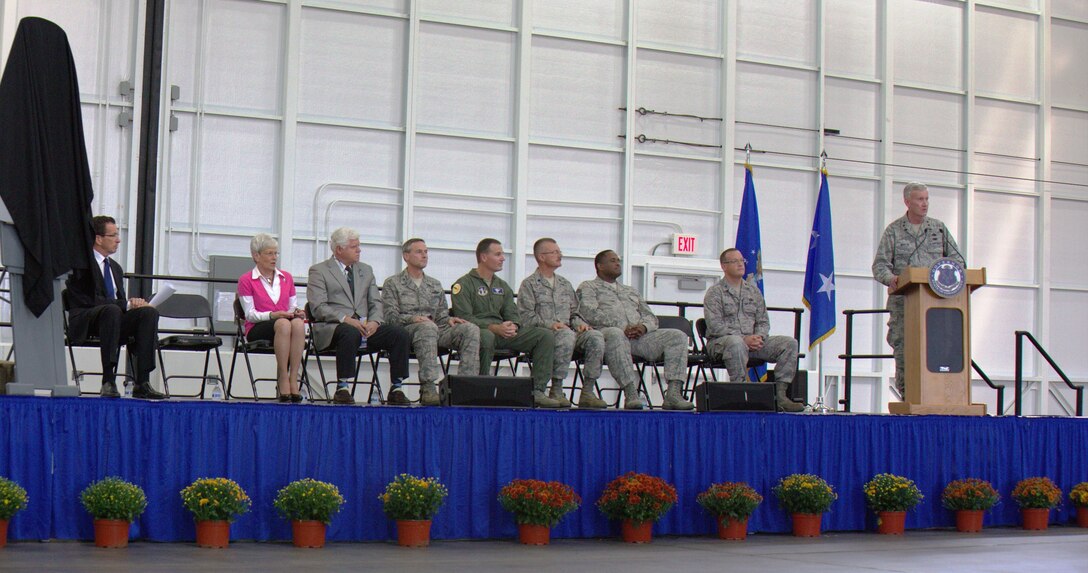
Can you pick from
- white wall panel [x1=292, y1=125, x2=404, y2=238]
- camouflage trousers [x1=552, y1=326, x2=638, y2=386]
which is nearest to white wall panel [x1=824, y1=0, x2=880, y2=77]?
white wall panel [x1=292, y1=125, x2=404, y2=238]

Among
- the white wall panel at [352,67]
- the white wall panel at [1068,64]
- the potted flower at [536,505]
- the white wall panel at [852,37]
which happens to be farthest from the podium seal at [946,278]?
the white wall panel at [1068,64]

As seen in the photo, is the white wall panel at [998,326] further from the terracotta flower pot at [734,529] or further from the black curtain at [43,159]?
the black curtain at [43,159]

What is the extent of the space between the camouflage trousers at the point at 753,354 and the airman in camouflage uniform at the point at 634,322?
0.28 metres

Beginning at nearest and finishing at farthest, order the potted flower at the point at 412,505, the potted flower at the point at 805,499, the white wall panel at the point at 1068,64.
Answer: the potted flower at the point at 412,505, the potted flower at the point at 805,499, the white wall panel at the point at 1068,64

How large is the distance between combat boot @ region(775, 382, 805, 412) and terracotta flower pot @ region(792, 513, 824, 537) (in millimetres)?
866

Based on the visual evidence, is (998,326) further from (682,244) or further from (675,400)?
(675,400)

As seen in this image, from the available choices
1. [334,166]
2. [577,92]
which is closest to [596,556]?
[334,166]

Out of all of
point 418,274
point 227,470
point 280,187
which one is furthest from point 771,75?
point 227,470

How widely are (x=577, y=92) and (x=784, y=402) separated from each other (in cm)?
460

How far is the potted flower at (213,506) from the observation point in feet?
18.0

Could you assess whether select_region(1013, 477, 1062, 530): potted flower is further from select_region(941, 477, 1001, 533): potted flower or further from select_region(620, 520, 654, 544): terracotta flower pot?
select_region(620, 520, 654, 544): terracotta flower pot

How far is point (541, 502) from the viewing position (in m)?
6.03

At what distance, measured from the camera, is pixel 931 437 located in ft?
24.0

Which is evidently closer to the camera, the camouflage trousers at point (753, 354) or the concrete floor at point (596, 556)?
the concrete floor at point (596, 556)
